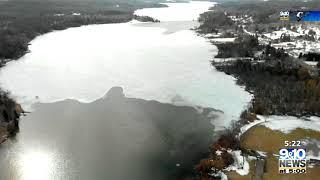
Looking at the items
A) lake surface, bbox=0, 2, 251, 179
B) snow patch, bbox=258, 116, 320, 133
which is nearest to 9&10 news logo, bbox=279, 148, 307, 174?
snow patch, bbox=258, 116, 320, 133

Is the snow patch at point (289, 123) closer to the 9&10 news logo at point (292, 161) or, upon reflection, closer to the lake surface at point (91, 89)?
the lake surface at point (91, 89)

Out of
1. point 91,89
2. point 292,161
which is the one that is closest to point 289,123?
point 292,161

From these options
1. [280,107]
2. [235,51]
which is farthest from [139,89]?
[235,51]

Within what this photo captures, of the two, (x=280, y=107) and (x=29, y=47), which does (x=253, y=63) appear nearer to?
(x=280, y=107)

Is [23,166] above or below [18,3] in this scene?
below

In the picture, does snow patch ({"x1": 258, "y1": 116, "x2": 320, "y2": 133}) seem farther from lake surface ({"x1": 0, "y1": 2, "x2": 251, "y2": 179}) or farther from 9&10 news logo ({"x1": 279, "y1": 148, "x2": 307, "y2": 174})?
9&10 news logo ({"x1": 279, "y1": 148, "x2": 307, "y2": 174})

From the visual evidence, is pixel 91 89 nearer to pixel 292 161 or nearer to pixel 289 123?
pixel 289 123
